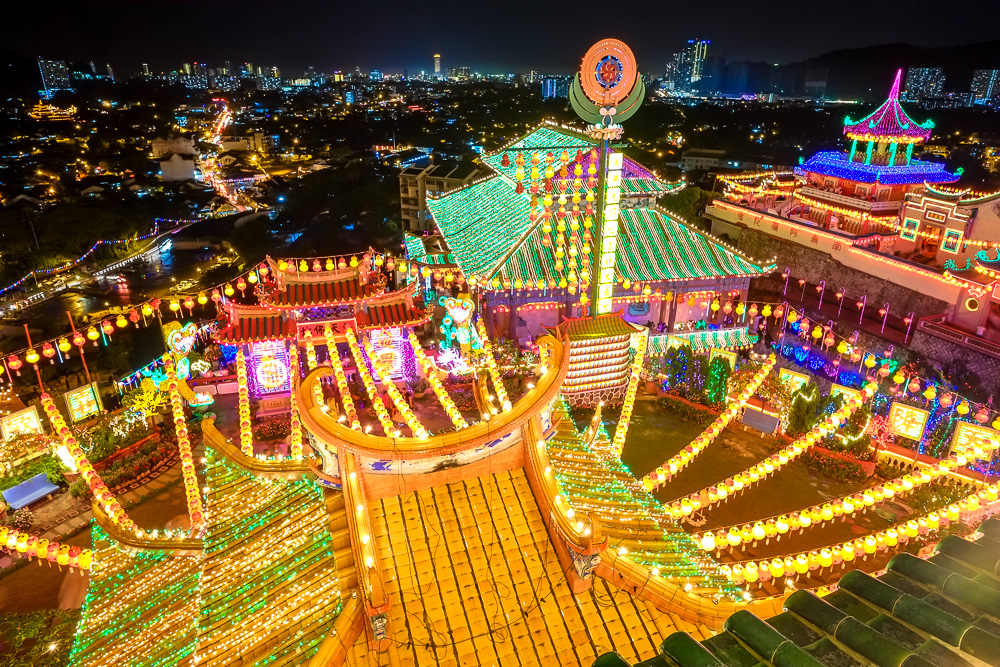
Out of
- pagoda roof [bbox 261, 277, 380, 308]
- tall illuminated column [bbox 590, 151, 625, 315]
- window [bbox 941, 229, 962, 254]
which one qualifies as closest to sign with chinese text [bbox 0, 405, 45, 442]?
pagoda roof [bbox 261, 277, 380, 308]

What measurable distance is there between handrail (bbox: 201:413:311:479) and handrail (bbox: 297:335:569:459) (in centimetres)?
102

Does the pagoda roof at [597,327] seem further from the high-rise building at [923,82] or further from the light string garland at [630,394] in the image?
the high-rise building at [923,82]

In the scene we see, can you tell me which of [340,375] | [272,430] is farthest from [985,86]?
[272,430]

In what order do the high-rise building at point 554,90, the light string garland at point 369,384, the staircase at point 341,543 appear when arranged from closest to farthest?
the staircase at point 341,543 < the light string garland at point 369,384 < the high-rise building at point 554,90

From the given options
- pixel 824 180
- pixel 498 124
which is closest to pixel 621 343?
pixel 824 180

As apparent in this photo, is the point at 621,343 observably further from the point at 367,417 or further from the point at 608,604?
the point at 608,604

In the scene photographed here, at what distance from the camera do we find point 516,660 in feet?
18.5

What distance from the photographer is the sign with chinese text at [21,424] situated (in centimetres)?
1514

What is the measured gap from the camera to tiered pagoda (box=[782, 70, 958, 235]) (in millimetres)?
30734

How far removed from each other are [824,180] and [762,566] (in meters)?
31.6

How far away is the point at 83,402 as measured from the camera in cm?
1725

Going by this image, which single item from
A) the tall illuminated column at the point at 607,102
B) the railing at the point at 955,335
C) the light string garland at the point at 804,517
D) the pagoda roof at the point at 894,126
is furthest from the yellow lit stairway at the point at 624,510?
the pagoda roof at the point at 894,126

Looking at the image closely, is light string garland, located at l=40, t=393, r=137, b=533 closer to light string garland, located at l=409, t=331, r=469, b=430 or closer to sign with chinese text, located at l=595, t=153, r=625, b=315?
light string garland, located at l=409, t=331, r=469, b=430

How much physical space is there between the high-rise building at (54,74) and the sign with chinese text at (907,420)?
Answer: 121 metres
